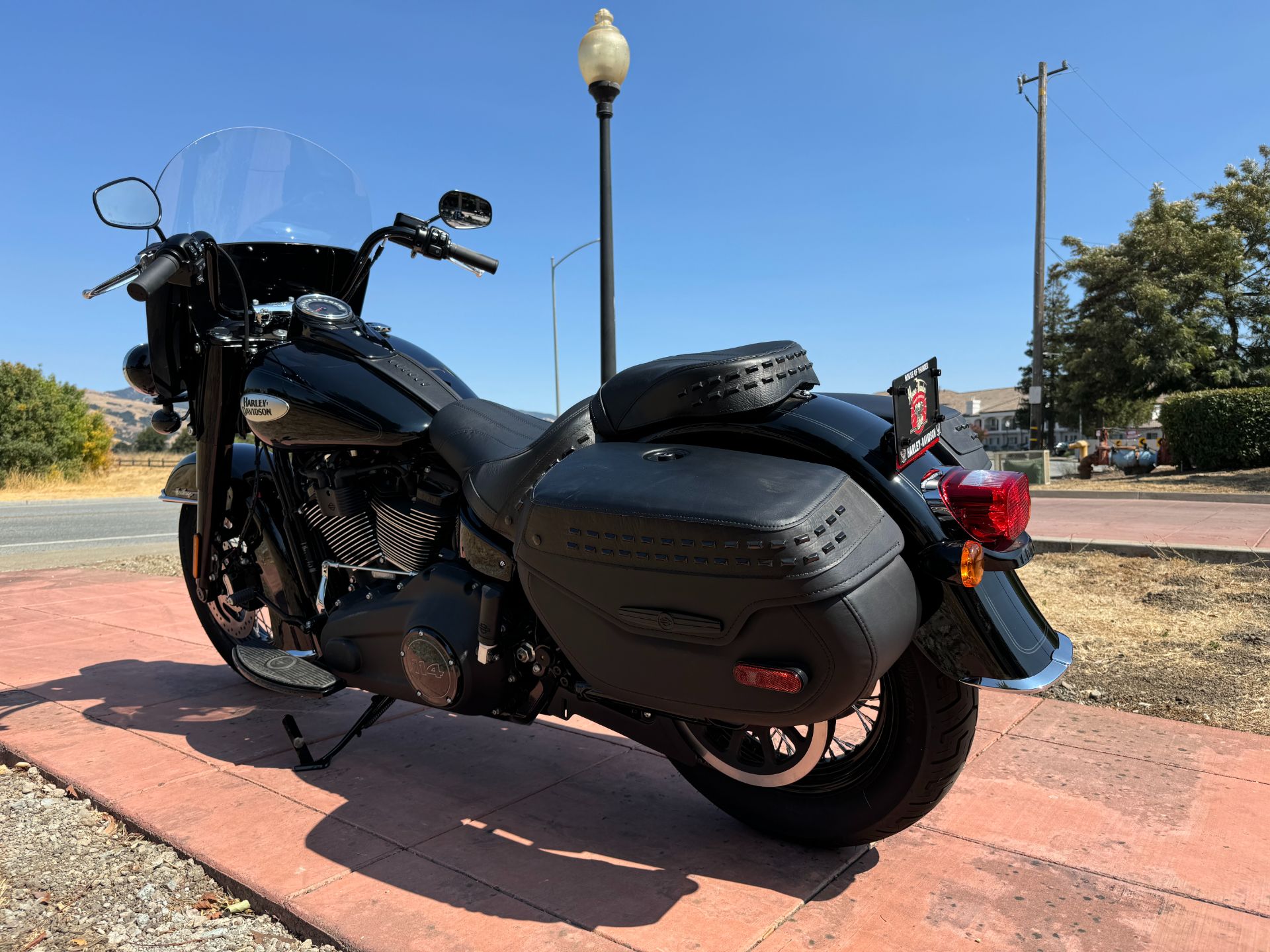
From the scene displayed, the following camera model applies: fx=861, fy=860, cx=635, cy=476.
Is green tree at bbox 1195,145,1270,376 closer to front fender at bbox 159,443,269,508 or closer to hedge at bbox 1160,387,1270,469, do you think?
hedge at bbox 1160,387,1270,469

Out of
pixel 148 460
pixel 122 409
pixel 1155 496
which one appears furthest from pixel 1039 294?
pixel 122 409

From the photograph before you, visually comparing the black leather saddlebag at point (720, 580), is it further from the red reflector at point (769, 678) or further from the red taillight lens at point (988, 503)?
the red taillight lens at point (988, 503)

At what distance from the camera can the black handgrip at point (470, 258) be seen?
312 centimetres

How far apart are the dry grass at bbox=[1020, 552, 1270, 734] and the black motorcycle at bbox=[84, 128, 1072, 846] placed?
5.82ft

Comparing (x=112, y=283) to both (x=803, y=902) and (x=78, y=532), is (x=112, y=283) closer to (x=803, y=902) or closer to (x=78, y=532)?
(x=803, y=902)

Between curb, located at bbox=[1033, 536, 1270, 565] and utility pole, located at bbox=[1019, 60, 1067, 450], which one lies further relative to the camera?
utility pole, located at bbox=[1019, 60, 1067, 450]

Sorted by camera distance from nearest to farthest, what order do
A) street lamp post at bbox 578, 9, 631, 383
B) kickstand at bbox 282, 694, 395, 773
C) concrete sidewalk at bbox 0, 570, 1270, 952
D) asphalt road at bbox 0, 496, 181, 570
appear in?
concrete sidewalk at bbox 0, 570, 1270, 952
kickstand at bbox 282, 694, 395, 773
street lamp post at bbox 578, 9, 631, 383
asphalt road at bbox 0, 496, 181, 570

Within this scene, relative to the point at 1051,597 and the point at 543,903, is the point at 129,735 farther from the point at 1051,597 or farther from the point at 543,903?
the point at 1051,597

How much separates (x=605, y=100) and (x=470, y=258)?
9.14ft

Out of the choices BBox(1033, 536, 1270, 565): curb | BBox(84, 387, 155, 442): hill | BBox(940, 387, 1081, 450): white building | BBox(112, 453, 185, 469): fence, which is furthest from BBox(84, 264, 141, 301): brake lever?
BBox(84, 387, 155, 442): hill

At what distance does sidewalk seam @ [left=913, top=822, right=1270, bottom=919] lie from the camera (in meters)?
1.87

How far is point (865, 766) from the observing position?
2070 millimetres

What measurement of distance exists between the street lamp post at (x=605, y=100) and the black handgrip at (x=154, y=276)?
3.17 meters

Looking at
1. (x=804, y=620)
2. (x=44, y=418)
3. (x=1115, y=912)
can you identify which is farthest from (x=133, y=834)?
(x=44, y=418)
